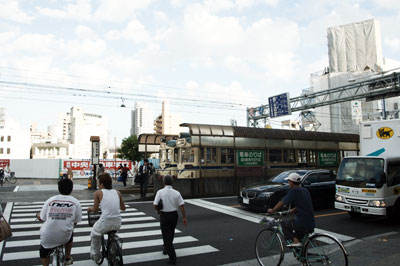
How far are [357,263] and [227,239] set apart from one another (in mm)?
3066

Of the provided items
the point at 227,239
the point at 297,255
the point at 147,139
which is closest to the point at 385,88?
the point at 147,139

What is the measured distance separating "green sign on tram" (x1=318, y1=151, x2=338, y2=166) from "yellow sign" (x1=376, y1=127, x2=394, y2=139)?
10520 mm

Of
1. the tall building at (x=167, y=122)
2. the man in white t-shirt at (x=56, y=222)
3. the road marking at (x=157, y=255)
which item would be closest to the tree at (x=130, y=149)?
the road marking at (x=157, y=255)

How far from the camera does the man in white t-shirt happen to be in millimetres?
4387

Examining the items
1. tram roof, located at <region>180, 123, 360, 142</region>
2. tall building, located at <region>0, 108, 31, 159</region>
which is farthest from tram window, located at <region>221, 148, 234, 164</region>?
tall building, located at <region>0, 108, 31, 159</region>

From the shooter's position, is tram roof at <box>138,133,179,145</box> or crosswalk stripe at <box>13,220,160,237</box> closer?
crosswalk stripe at <box>13,220,160,237</box>

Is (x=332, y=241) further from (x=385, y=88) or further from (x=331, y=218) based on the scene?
(x=385, y=88)

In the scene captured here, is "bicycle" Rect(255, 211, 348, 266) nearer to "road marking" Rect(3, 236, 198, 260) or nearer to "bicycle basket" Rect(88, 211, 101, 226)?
"road marking" Rect(3, 236, 198, 260)

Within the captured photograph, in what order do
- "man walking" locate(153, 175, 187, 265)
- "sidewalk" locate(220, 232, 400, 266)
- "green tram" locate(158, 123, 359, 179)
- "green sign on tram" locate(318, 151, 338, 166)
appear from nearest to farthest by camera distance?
"sidewalk" locate(220, 232, 400, 266) < "man walking" locate(153, 175, 187, 265) < "green tram" locate(158, 123, 359, 179) < "green sign on tram" locate(318, 151, 338, 166)

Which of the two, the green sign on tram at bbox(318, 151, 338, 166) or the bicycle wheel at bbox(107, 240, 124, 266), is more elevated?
the green sign on tram at bbox(318, 151, 338, 166)

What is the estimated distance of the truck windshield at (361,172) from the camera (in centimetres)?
954

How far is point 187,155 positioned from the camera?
17188 millimetres

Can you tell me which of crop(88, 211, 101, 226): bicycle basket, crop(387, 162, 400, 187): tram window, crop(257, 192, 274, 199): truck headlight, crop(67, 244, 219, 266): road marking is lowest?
crop(67, 244, 219, 266): road marking

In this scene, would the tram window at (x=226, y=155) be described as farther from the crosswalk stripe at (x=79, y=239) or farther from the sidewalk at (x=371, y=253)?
the sidewalk at (x=371, y=253)
